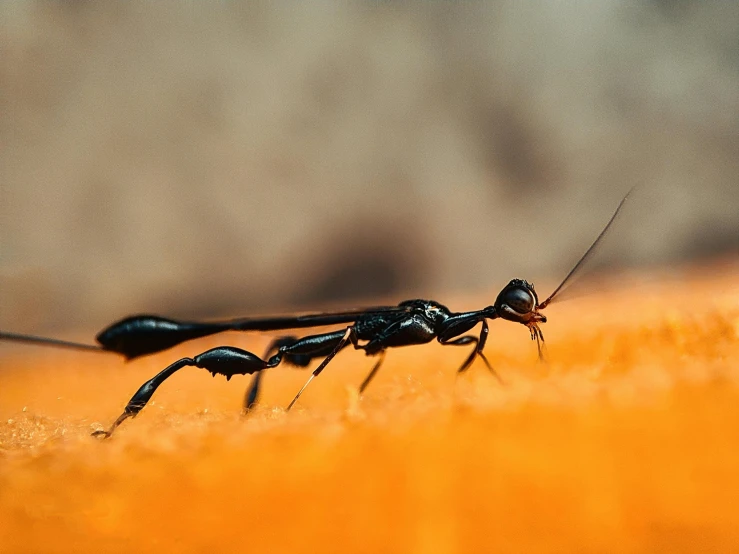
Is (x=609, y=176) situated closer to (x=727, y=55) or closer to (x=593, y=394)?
(x=727, y=55)

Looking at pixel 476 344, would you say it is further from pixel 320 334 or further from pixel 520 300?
pixel 320 334

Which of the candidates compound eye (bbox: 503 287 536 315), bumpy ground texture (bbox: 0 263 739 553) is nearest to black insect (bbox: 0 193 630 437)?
compound eye (bbox: 503 287 536 315)

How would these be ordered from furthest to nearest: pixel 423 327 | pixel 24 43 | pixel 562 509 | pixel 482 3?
pixel 482 3 < pixel 24 43 < pixel 423 327 < pixel 562 509

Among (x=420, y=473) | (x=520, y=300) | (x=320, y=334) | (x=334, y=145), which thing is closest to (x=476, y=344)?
(x=520, y=300)

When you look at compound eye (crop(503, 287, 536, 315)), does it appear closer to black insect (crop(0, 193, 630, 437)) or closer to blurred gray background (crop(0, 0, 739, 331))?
black insect (crop(0, 193, 630, 437))

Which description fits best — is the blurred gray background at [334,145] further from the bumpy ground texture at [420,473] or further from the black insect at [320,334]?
the bumpy ground texture at [420,473]

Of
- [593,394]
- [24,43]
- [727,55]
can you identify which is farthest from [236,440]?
[727,55]
